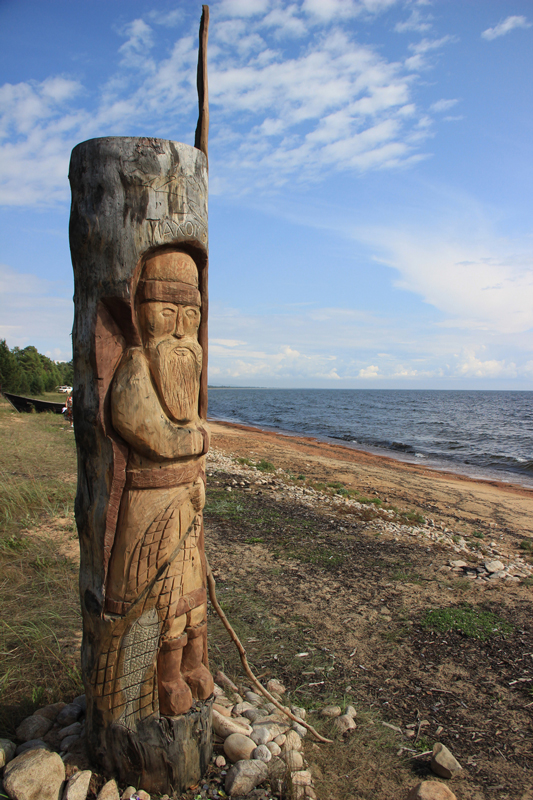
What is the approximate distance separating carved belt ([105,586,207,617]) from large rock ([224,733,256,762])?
90 centimetres

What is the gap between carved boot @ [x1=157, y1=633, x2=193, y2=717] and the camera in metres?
2.62

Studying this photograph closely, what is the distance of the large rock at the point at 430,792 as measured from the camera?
8.63ft

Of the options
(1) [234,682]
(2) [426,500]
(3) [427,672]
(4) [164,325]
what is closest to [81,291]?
(4) [164,325]

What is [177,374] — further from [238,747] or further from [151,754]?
[238,747]

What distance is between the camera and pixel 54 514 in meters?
6.70

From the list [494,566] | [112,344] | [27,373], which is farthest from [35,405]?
[112,344]

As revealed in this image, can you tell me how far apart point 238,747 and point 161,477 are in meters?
1.77

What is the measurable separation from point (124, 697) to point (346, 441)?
26.6 m

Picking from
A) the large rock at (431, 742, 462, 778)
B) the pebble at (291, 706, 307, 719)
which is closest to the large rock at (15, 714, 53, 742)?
the pebble at (291, 706, 307, 719)

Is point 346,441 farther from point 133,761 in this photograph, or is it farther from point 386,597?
point 133,761

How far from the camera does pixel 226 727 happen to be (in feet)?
10.0

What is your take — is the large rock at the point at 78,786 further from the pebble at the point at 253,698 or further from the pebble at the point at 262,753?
the pebble at the point at 253,698

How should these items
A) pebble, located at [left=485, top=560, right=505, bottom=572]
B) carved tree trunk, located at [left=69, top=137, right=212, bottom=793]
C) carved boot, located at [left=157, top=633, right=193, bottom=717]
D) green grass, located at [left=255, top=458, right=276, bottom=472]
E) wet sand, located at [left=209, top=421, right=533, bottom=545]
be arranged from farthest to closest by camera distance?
green grass, located at [left=255, top=458, right=276, bottom=472]
wet sand, located at [left=209, top=421, right=533, bottom=545]
pebble, located at [left=485, top=560, right=505, bottom=572]
carved boot, located at [left=157, top=633, right=193, bottom=717]
carved tree trunk, located at [left=69, top=137, right=212, bottom=793]

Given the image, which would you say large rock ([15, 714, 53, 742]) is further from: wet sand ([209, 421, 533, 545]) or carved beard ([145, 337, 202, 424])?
wet sand ([209, 421, 533, 545])
